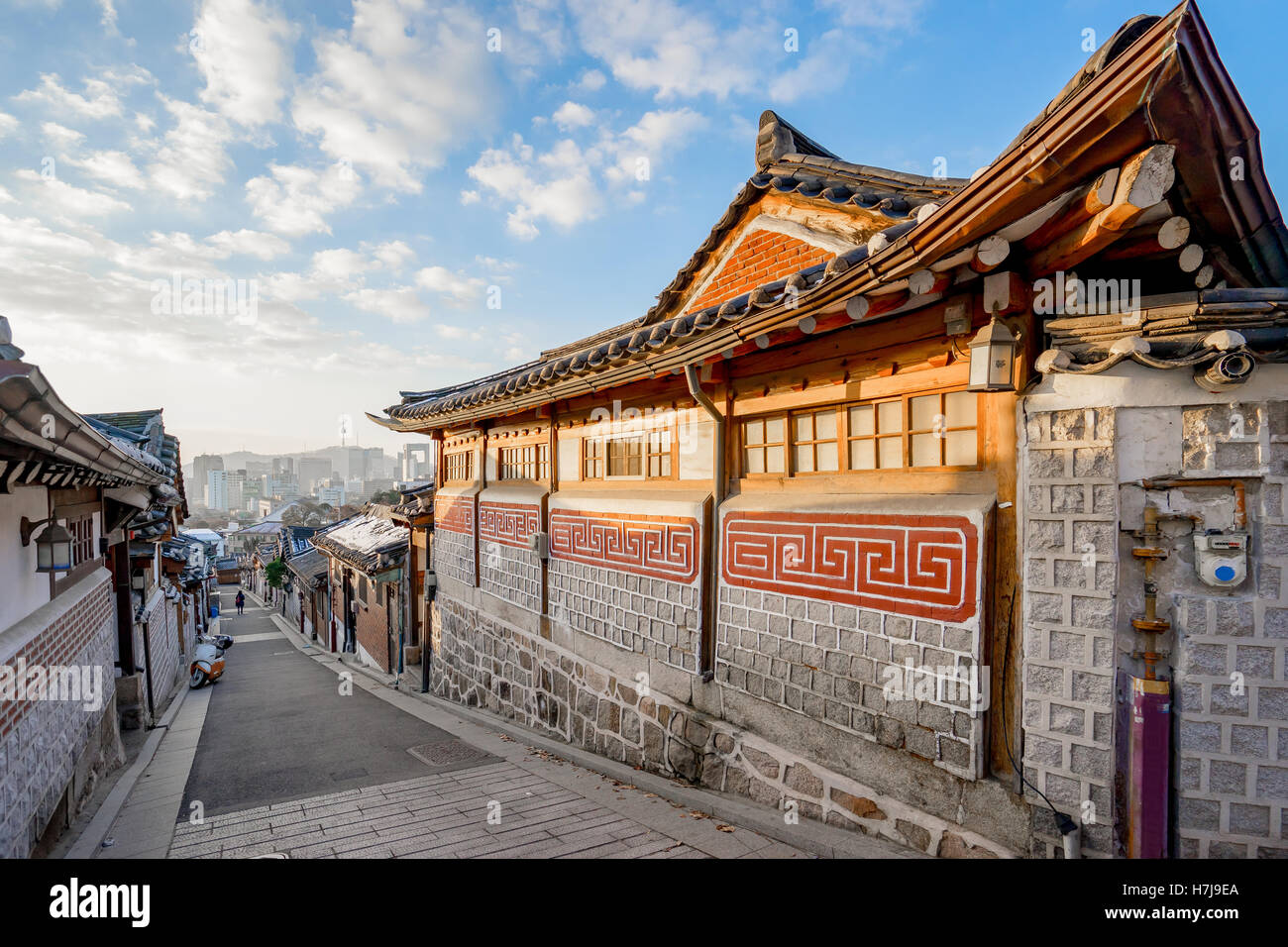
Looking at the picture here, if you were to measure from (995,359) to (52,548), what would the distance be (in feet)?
24.4

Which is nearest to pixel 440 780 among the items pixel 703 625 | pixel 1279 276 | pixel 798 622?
pixel 703 625

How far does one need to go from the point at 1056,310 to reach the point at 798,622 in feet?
8.82

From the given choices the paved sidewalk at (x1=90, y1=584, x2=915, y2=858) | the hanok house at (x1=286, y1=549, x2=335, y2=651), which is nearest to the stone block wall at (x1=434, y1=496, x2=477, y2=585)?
the paved sidewalk at (x1=90, y1=584, x2=915, y2=858)

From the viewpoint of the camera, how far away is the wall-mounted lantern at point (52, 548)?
Result: 5.44m

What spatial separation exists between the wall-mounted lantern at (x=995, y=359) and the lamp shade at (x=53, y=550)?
7.25 m

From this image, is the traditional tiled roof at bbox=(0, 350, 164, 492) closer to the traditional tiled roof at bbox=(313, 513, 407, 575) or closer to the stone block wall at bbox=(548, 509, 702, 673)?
the stone block wall at bbox=(548, 509, 702, 673)

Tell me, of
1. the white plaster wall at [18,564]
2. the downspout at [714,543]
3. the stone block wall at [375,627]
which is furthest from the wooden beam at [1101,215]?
the stone block wall at [375,627]

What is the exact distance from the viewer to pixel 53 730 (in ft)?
17.5

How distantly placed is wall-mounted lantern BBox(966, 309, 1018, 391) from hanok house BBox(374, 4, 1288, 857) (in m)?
0.02

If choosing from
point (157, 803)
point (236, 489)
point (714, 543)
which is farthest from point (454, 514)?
point (236, 489)
